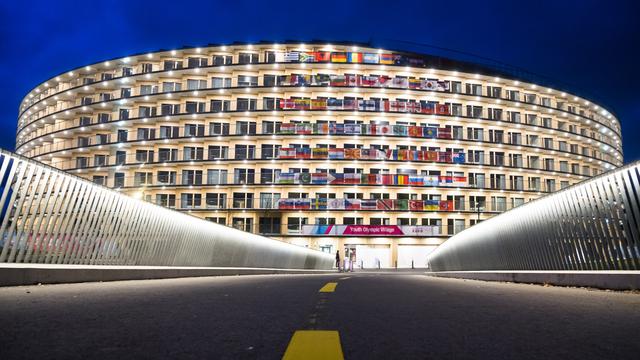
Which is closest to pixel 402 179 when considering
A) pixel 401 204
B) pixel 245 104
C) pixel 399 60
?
pixel 401 204

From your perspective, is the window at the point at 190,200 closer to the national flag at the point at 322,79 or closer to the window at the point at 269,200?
the window at the point at 269,200

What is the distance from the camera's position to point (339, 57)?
64.7 metres

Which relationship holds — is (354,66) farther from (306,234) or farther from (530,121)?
(530,121)

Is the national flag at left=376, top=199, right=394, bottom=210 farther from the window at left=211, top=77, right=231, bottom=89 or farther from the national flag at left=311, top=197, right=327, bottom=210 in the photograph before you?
the window at left=211, top=77, right=231, bottom=89

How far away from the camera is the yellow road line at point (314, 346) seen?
3.06 meters

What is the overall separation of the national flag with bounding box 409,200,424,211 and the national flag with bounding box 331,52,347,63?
1865cm

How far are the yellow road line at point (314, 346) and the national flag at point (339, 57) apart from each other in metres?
62.3

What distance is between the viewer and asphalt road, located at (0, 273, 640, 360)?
3.23m

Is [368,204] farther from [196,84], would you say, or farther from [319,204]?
[196,84]

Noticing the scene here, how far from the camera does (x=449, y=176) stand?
63.9 m

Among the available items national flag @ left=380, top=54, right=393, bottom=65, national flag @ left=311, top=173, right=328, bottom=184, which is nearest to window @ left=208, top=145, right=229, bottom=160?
national flag @ left=311, top=173, right=328, bottom=184

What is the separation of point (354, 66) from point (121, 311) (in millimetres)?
61284

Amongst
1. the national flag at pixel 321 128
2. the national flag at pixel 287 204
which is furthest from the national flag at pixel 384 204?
the national flag at pixel 321 128

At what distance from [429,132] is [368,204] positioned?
1167 centimetres
